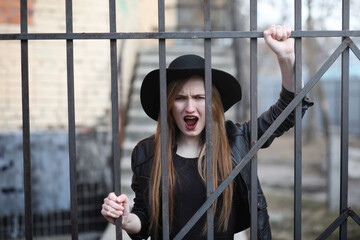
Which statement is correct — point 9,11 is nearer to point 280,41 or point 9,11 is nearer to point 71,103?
point 71,103

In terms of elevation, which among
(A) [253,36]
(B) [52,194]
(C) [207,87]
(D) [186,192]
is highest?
(A) [253,36]

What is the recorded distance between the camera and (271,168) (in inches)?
449

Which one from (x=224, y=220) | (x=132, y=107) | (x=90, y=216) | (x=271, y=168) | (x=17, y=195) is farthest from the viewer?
(x=271, y=168)

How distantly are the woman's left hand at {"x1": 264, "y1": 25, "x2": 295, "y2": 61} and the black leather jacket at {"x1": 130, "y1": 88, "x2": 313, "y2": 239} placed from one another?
12.4 inches

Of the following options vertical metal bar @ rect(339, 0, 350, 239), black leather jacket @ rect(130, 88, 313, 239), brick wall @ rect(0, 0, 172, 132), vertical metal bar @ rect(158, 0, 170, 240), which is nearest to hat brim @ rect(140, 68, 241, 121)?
black leather jacket @ rect(130, 88, 313, 239)

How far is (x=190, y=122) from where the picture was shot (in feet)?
7.29

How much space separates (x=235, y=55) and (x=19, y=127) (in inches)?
194

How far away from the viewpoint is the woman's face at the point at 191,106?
218 cm

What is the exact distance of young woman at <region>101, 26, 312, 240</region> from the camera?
2.18 m

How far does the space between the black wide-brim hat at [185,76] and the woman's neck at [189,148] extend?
9.9 inches

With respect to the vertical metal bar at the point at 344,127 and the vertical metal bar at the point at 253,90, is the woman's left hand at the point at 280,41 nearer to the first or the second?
the vertical metal bar at the point at 253,90

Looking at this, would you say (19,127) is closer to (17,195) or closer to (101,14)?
(17,195)

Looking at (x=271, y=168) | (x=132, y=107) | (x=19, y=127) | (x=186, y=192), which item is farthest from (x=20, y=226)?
(x=271, y=168)

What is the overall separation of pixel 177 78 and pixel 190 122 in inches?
9.5
